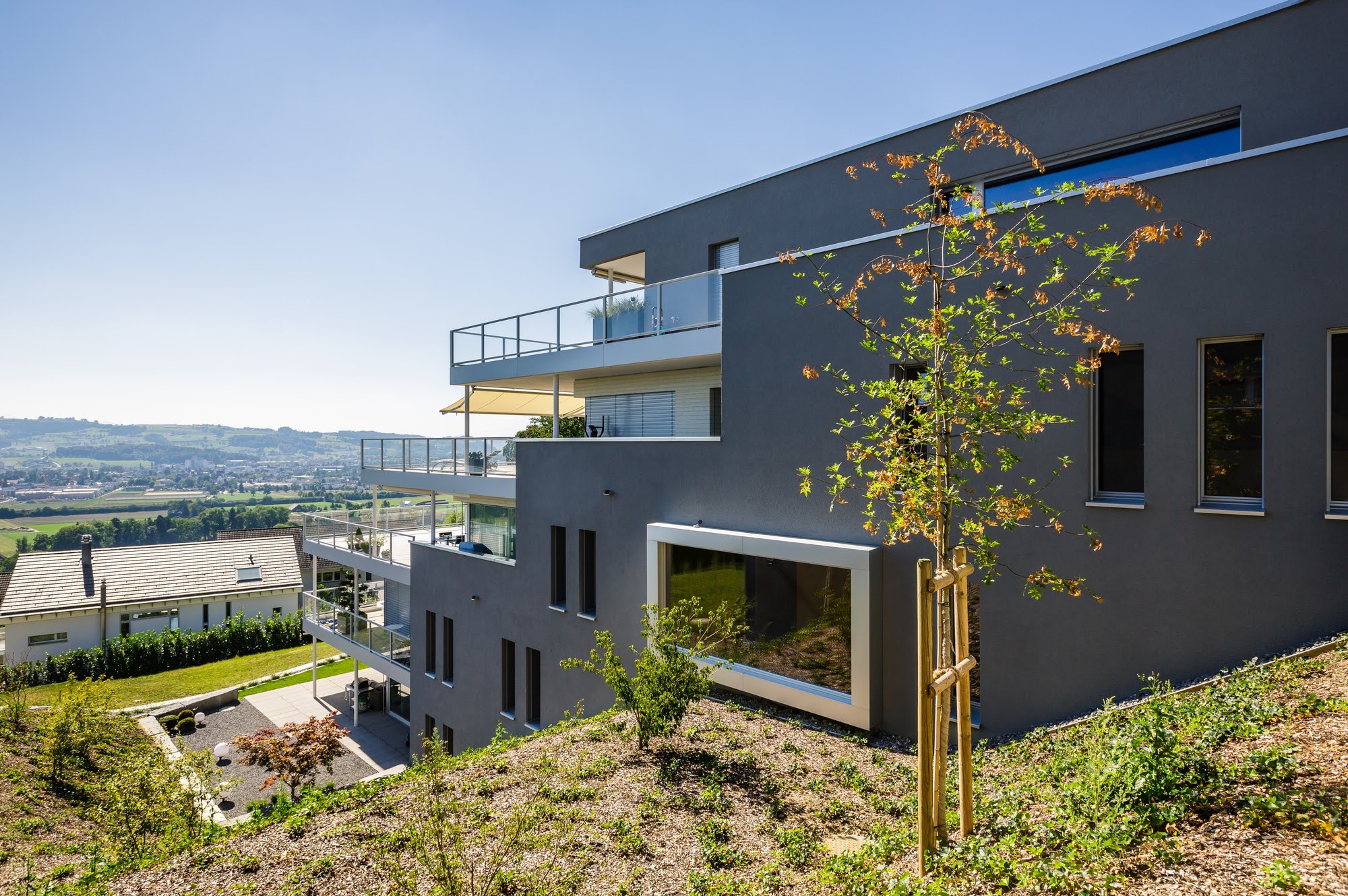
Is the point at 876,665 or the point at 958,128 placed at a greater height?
the point at 958,128

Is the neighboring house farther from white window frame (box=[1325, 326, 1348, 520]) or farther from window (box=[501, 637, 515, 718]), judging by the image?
white window frame (box=[1325, 326, 1348, 520])

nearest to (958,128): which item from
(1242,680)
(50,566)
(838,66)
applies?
(1242,680)

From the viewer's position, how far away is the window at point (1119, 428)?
6969mm

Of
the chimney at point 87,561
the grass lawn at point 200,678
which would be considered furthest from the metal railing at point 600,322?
the chimney at point 87,561

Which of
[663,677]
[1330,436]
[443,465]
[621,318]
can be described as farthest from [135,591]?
[1330,436]

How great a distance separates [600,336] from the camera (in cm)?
1430

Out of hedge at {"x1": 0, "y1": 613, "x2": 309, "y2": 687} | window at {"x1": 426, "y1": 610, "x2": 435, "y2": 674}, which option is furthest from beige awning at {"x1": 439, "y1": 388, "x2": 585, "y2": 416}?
hedge at {"x1": 0, "y1": 613, "x2": 309, "y2": 687}

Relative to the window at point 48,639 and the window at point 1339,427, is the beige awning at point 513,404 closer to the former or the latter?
the window at point 1339,427

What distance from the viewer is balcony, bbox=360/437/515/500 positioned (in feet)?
55.6

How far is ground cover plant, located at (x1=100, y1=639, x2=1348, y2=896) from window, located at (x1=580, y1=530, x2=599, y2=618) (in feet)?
12.8

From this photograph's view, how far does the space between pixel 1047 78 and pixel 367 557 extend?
21.6 m

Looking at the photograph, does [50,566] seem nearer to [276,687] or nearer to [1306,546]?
[276,687]

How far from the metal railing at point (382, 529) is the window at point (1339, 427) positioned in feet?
59.3

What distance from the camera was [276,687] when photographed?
27.3 m
